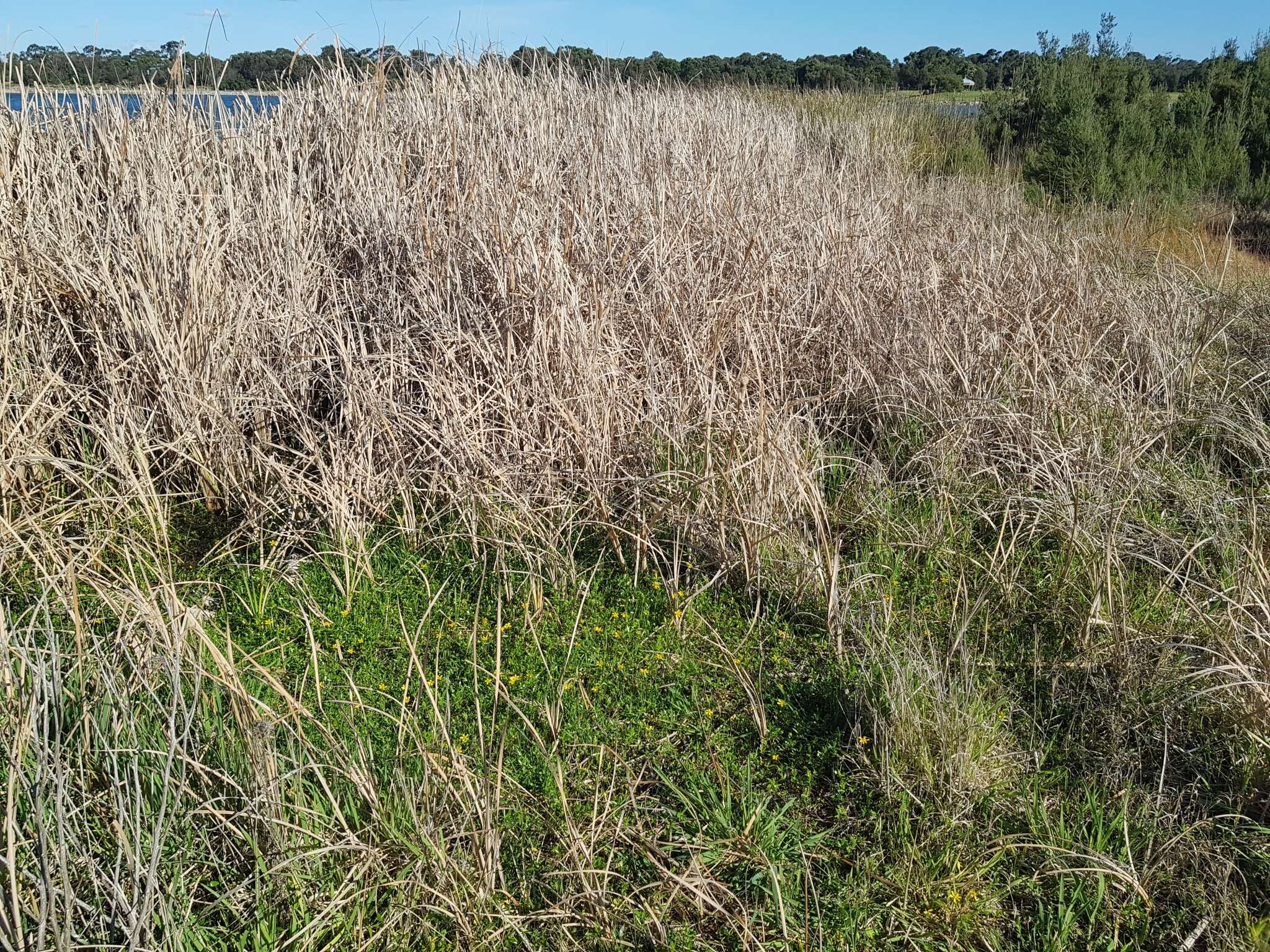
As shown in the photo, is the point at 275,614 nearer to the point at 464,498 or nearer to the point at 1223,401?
the point at 464,498

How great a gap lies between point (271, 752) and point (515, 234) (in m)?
2.60

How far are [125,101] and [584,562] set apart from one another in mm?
3798

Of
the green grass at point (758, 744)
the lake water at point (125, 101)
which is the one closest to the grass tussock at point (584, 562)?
the green grass at point (758, 744)

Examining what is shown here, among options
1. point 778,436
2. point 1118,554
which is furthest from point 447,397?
point 1118,554

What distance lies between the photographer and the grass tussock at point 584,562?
193cm

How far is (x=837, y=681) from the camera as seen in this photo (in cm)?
263

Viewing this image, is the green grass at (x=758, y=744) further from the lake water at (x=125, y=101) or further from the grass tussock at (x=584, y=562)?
Answer: the lake water at (x=125, y=101)

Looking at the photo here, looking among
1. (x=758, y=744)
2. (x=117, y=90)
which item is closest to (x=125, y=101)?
(x=117, y=90)

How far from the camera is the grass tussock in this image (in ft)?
6.33

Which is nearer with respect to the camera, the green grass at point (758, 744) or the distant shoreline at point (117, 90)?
the green grass at point (758, 744)

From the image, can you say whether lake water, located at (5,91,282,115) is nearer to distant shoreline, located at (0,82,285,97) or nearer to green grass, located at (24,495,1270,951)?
distant shoreline, located at (0,82,285,97)

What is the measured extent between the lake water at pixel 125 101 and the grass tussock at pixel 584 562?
0.15 m

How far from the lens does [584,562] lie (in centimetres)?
323

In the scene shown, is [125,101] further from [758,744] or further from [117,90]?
[758,744]
